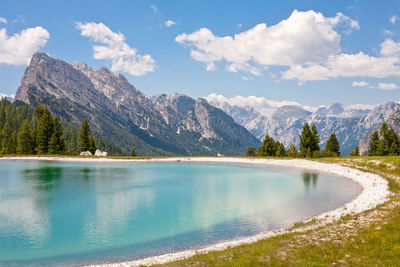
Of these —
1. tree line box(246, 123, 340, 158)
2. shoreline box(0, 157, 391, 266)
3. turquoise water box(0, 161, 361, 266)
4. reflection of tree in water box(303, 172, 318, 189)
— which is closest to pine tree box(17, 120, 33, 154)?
shoreline box(0, 157, 391, 266)

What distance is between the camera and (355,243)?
1609 centimetres

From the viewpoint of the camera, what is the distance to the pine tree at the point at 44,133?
104m

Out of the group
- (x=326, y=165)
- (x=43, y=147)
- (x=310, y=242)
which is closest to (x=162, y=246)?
(x=310, y=242)

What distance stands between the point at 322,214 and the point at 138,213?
18134mm

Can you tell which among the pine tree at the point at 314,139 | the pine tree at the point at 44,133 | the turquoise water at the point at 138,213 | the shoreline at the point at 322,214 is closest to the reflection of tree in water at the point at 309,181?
the turquoise water at the point at 138,213

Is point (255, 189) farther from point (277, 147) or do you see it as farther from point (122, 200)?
point (277, 147)

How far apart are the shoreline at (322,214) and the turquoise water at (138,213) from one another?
1.83 m

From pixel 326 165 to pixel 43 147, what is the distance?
96029mm

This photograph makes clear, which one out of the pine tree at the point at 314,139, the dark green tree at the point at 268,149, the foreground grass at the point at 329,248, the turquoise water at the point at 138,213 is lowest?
the turquoise water at the point at 138,213

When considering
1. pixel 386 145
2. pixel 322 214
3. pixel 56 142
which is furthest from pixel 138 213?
pixel 386 145

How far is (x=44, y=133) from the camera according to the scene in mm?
104250

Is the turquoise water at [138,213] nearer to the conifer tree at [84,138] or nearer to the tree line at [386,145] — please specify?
the conifer tree at [84,138]

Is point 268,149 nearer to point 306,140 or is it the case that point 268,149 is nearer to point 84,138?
point 306,140

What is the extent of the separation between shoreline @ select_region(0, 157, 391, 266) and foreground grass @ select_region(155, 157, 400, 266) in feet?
4.56
